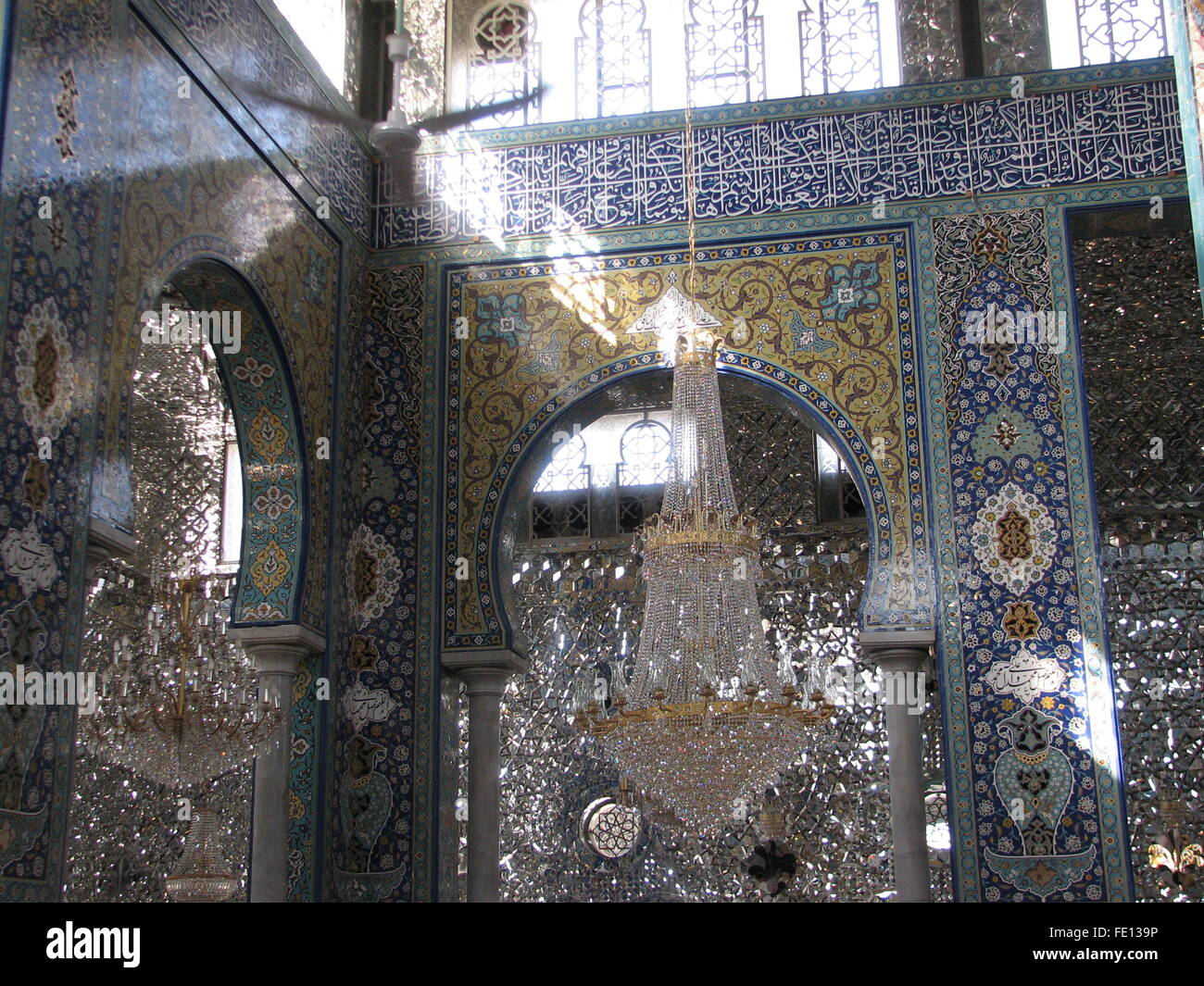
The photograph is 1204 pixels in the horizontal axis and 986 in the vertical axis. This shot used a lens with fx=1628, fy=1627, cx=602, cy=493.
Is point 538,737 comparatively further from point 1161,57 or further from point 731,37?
point 1161,57

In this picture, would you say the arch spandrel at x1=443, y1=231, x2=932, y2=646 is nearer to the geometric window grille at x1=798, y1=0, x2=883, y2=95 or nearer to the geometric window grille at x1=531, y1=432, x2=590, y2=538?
the geometric window grille at x1=798, y1=0, x2=883, y2=95

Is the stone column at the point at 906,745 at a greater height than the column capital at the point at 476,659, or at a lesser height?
lesser

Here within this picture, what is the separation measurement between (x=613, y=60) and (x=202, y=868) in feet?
15.4

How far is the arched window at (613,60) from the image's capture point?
8.45 metres

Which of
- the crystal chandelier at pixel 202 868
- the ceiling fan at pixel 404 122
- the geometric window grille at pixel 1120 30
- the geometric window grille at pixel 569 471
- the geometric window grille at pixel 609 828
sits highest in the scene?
the geometric window grille at pixel 1120 30

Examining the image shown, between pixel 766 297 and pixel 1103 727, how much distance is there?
8.29 ft

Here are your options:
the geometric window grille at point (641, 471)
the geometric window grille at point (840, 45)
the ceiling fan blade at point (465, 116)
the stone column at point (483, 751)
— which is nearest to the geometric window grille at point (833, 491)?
the geometric window grille at point (641, 471)

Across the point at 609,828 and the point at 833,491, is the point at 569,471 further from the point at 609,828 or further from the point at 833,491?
the point at 609,828

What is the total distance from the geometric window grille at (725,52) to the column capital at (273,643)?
3394 millimetres

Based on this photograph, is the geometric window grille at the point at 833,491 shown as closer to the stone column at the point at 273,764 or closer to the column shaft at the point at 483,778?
the column shaft at the point at 483,778

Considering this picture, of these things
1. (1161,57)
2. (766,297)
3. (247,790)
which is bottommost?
(247,790)

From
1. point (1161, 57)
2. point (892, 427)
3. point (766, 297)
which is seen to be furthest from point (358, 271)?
point (1161, 57)
